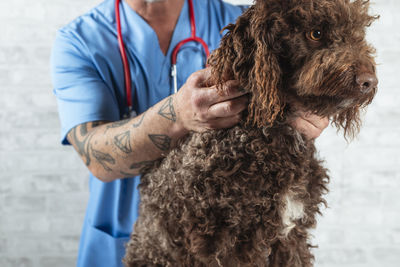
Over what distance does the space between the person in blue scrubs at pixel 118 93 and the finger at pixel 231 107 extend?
6.9 inches

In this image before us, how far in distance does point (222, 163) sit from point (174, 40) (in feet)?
1.94

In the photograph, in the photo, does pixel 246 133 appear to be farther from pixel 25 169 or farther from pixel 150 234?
pixel 25 169

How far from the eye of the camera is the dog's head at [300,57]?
71cm

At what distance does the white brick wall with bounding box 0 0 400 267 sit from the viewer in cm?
189

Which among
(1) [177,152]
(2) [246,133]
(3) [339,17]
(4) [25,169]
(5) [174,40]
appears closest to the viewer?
(3) [339,17]

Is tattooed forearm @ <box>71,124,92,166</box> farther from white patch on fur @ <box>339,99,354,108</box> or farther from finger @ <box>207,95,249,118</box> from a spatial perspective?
white patch on fur @ <box>339,99,354,108</box>

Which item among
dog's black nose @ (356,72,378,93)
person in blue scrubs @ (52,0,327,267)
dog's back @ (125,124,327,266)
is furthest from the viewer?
person in blue scrubs @ (52,0,327,267)

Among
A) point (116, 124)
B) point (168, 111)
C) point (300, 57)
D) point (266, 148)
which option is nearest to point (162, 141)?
point (168, 111)

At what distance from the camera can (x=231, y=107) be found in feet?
2.78

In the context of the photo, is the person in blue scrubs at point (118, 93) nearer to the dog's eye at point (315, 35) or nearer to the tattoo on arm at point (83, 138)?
the tattoo on arm at point (83, 138)

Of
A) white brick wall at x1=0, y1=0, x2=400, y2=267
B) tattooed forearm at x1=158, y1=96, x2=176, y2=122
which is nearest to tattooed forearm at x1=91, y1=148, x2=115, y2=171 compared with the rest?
tattooed forearm at x1=158, y1=96, x2=176, y2=122

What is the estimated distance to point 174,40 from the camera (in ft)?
4.24

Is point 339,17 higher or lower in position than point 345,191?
higher

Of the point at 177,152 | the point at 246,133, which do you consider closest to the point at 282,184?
the point at 246,133
